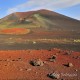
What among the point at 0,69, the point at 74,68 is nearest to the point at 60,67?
the point at 74,68

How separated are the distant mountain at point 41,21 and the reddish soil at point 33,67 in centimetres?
4468

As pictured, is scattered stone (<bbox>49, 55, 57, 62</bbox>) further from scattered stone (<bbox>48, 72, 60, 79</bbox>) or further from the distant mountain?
the distant mountain

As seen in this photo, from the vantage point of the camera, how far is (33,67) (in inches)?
563

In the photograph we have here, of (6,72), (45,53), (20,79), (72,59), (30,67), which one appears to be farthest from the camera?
(45,53)

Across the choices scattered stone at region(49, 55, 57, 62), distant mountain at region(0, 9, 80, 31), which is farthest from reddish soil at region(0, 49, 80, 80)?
distant mountain at region(0, 9, 80, 31)

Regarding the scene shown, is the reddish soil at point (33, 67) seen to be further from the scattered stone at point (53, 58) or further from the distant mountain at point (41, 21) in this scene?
the distant mountain at point (41, 21)

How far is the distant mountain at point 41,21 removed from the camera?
2494 inches

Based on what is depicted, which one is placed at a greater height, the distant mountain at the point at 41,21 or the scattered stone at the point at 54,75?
the distant mountain at the point at 41,21

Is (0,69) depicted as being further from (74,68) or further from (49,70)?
(74,68)

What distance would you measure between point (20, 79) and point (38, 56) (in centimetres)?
432

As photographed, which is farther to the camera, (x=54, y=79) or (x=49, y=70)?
(x=49, y=70)

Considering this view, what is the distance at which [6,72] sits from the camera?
13.4 metres

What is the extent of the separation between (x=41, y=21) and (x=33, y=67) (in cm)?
5387

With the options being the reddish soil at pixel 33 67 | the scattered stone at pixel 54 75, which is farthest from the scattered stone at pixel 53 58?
the scattered stone at pixel 54 75
